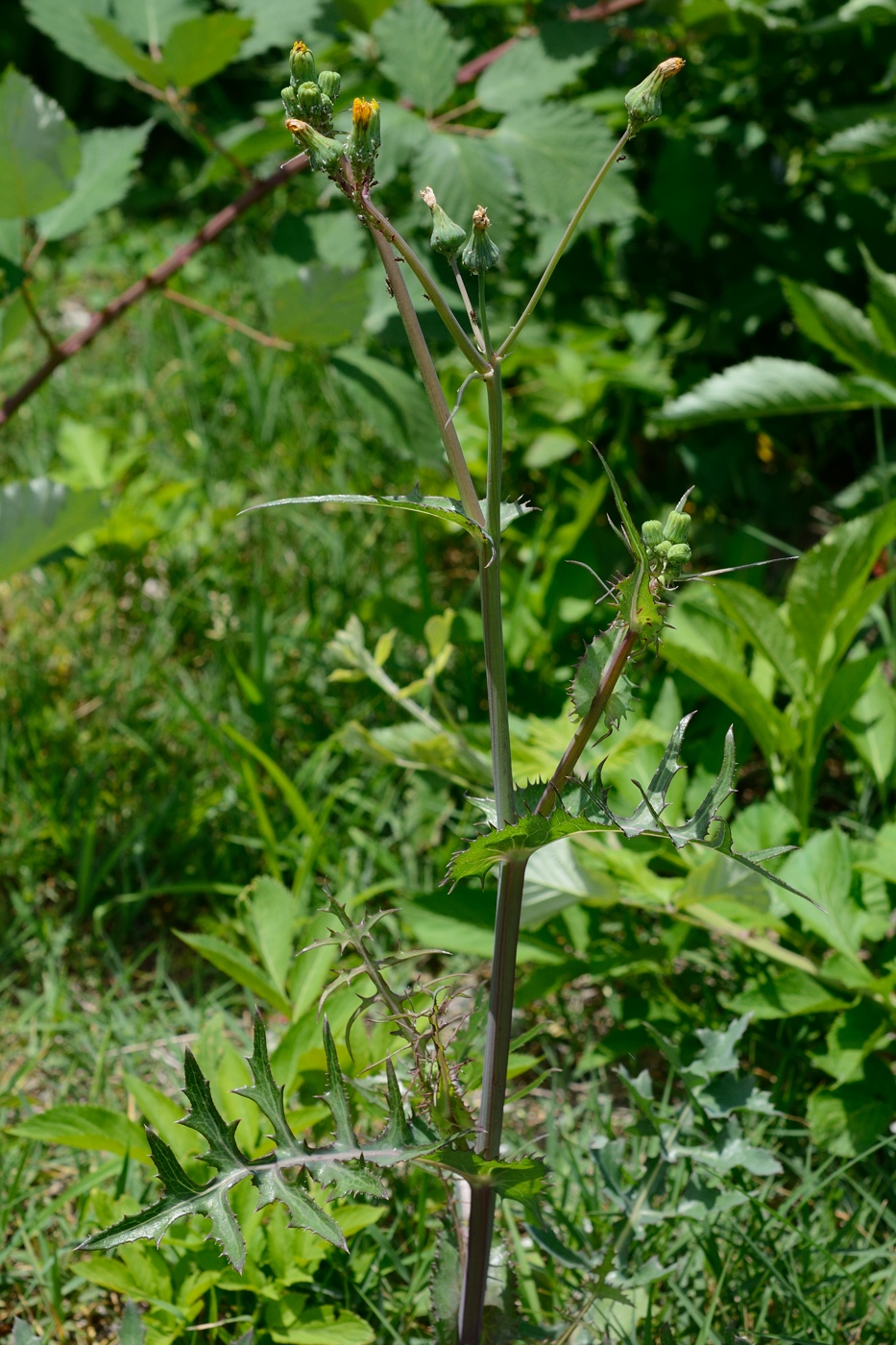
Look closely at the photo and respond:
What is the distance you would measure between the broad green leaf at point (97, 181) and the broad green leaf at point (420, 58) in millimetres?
392

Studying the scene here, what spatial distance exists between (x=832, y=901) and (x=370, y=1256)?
637 millimetres

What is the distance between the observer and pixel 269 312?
1.87 metres

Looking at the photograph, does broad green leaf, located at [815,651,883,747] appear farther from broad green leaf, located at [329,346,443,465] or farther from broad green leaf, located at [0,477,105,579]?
broad green leaf, located at [0,477,105,579]

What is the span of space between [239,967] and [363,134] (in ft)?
3.05

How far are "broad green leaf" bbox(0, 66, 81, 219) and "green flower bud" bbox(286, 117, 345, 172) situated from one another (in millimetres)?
1063

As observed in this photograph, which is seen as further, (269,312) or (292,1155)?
(269,312)

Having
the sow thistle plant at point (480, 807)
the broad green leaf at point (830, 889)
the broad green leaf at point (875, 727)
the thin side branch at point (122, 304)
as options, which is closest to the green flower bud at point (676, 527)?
the sow thistle plant at point (480, 807)

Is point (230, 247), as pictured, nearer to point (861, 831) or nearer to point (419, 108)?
point (419, 108)

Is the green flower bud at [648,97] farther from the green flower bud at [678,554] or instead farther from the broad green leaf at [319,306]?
the broad green leaf at [319,306]

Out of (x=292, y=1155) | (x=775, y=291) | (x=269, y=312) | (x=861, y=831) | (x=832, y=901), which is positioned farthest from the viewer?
(x=775, y=291)

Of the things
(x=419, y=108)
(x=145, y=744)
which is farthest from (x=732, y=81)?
(x=145, y=744)

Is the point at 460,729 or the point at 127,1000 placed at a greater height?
the point at 460,729

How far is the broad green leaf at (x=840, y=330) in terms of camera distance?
73.7 inches

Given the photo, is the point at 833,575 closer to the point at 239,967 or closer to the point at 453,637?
the point at 453,637
